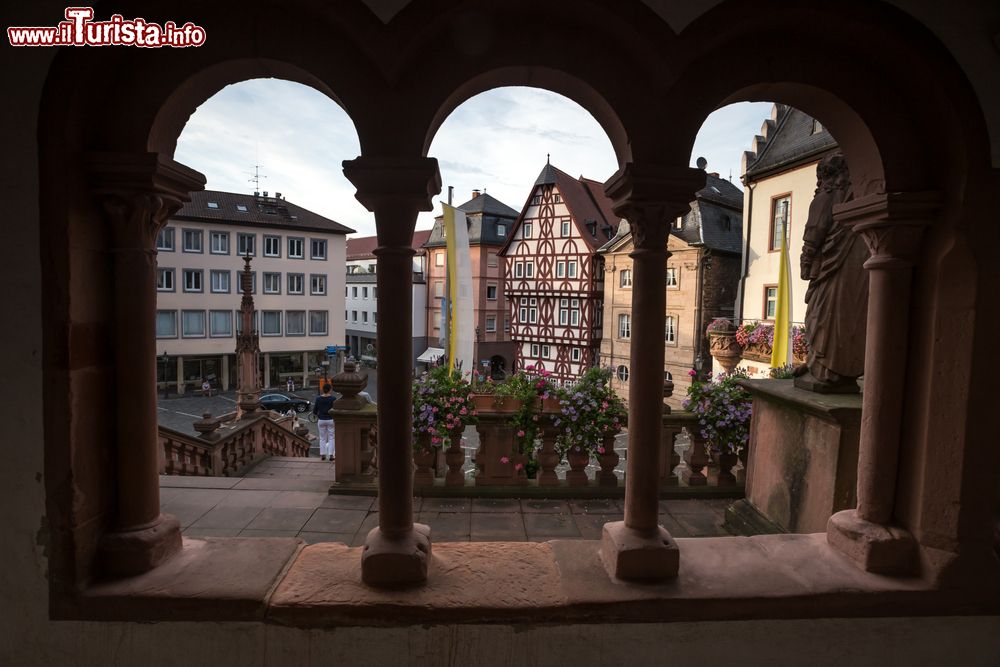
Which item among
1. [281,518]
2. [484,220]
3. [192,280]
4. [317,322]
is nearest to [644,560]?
[281,518]

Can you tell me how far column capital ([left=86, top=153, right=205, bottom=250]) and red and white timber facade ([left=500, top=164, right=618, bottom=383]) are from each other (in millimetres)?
20804

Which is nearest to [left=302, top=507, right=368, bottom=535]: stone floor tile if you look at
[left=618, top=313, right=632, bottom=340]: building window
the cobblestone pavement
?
the cobblestone pavement

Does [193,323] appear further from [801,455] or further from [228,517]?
[801,455]

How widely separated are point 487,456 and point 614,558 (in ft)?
6.55

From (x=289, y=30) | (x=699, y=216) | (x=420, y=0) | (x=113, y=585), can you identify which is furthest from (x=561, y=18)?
(x=699, y=216)

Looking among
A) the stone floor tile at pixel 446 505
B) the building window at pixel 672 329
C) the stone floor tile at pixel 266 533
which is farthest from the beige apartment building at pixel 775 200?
the stone floor tile at pixel 266 533

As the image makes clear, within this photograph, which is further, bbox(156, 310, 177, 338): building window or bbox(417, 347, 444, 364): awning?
bbox(417, 347, 444, 364): awning

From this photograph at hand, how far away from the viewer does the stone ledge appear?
6.82 feet

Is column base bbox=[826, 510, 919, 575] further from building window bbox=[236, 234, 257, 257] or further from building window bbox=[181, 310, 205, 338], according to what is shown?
building window bbox=[181, 310, 205, 338]

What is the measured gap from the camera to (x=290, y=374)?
94.2ft

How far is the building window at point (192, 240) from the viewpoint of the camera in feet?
81.6

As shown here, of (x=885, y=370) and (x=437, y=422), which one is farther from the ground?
(x=885, y=370)

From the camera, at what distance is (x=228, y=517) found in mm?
3689

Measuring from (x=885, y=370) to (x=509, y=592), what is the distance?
192 centimetres
